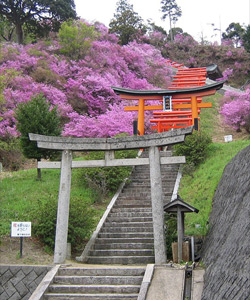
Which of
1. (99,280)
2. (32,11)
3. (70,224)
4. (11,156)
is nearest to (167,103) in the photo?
(11,156)

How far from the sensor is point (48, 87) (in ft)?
96.0

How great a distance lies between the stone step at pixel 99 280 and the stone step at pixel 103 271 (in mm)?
261

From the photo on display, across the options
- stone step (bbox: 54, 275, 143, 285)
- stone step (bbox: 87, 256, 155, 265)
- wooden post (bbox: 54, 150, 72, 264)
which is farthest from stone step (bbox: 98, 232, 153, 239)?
stone step (bbox: 54, 275, 143, 285)

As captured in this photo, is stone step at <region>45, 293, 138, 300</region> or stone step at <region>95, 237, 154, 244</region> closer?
stone step at <region>45, 293, 138, 300</region>

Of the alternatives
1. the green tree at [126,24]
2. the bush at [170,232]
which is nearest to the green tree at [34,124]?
the bush at [170,232]

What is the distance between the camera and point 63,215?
12234 millimetres

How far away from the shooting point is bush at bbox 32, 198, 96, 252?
42.8 feet

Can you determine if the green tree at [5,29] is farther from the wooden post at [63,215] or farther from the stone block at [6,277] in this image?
the stone block at [6,277]

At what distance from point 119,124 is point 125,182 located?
26.8 ft

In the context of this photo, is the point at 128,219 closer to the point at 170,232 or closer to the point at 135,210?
the point at 135,210

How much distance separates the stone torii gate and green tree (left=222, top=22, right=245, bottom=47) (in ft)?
193

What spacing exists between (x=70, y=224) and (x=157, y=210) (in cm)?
286

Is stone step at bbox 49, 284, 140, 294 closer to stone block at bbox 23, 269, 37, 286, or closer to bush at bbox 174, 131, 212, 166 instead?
stone block at bbox 23, 269, 37, 286

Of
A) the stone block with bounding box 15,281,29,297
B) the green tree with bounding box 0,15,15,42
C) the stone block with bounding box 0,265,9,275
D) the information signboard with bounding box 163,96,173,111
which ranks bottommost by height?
the stone block with bounding box 15,281,29,297
